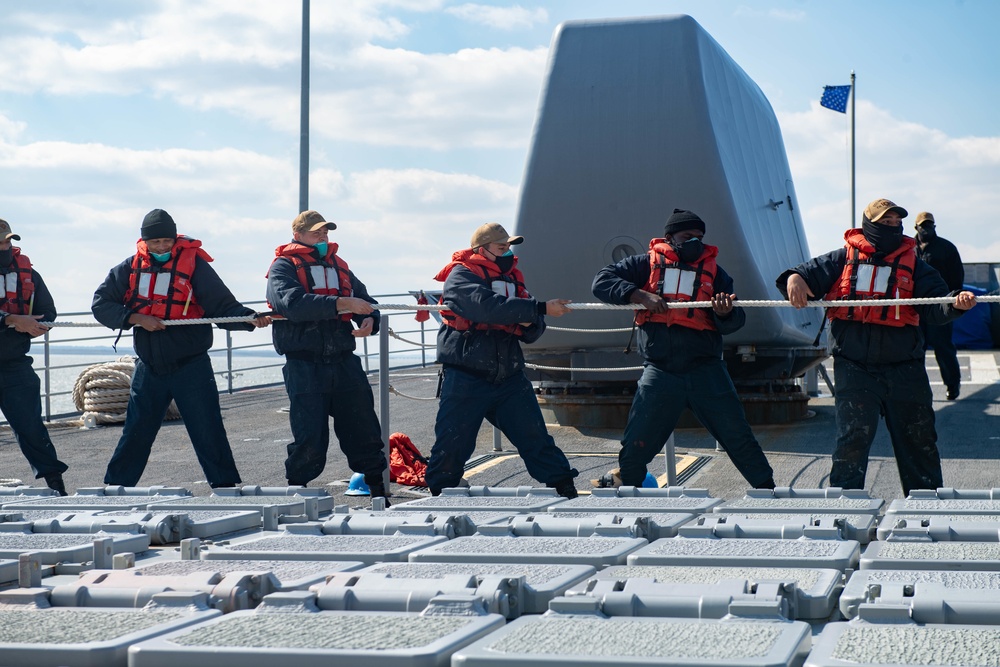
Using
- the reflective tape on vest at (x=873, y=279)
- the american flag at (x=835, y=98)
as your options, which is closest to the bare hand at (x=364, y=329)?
the reflective tape on vest at (x=873, y=279)

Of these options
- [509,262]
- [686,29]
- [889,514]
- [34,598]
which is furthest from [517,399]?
[686,29]

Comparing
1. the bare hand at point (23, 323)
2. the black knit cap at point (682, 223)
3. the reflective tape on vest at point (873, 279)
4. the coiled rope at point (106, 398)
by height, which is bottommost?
the coiled rope at point (106, 398)

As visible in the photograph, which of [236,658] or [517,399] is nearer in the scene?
[236,658]

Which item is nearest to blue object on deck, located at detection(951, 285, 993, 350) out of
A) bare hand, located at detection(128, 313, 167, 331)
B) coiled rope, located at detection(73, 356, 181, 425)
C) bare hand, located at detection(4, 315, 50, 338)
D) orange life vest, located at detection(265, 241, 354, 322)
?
coiled rope, located at detection(73, 356, 181, 425)

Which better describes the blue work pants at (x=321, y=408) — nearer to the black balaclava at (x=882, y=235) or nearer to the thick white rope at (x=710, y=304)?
A: the thick white rope at (x=710, y=304)

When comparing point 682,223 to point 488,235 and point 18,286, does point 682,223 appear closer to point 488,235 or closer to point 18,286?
point 488,235

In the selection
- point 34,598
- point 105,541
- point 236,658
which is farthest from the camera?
point 105,541

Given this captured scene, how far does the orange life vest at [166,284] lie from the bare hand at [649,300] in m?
2.62

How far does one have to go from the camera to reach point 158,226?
6.86 m

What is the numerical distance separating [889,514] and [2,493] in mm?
2723

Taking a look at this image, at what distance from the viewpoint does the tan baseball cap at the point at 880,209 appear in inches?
237

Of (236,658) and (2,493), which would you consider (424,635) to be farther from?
(2,493)

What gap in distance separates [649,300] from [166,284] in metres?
2.84

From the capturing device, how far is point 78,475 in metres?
9.48
